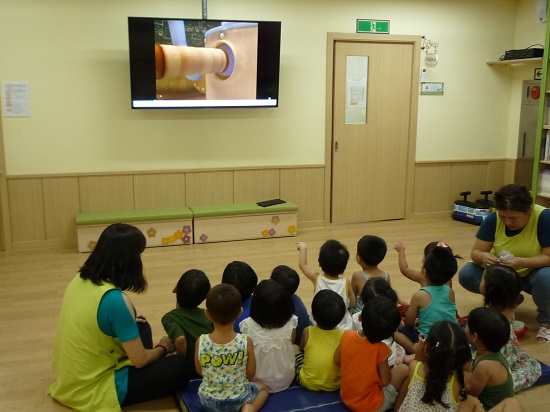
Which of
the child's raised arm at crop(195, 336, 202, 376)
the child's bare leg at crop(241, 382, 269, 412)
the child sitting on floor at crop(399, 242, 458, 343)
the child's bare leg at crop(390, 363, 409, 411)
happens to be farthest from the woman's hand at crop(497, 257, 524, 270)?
the child's raised arm at crop(195, 336, 202, 376)

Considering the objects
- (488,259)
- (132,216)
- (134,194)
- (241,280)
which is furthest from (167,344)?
(134,194)

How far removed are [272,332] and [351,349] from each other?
37 cm

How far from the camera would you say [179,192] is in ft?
19.5

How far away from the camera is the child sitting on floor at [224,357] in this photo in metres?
2.46

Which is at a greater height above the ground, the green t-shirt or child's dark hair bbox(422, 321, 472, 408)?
child's dark hair bbox(422, 321, 472, 408)

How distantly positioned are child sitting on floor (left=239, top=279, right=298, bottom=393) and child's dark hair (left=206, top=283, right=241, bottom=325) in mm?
159

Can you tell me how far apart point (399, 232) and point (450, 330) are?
13.5ft

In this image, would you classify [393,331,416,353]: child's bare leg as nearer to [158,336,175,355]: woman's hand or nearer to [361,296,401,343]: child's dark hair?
[361,296,401,343]: child's dark hair

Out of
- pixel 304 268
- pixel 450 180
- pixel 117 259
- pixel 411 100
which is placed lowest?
pixel 304 268

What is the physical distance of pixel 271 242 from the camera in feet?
19.1

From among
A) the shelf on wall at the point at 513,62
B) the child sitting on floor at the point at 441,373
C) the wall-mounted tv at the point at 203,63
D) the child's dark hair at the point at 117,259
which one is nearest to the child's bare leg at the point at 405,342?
the child sitting on floor at the point at 441,373

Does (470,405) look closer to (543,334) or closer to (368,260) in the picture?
(368,260)

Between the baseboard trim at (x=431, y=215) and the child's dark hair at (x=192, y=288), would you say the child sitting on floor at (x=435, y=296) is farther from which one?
the baseboard trim at (x=431, y=215)

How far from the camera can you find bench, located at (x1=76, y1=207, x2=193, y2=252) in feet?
17.6
